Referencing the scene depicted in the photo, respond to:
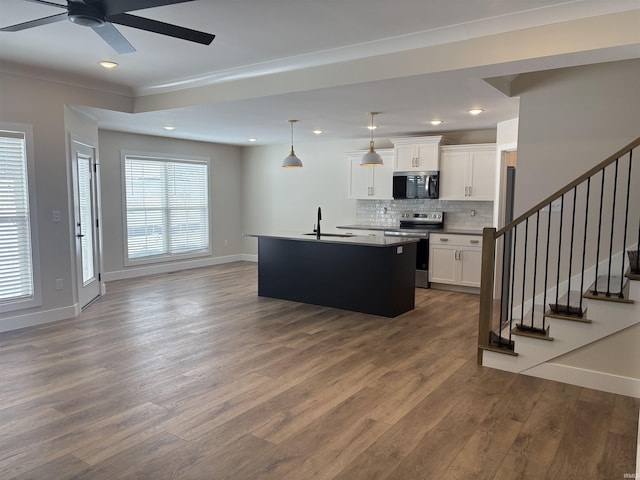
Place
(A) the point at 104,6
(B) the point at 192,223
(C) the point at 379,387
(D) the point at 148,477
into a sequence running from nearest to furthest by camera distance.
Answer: (D) the point at 148,477 → (A) the point at 104,6 → (C) the point at 379,387 → (B) the point at 192,223

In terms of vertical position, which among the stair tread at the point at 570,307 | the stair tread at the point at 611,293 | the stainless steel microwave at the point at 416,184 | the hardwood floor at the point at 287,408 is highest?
the stainless steel microwave at the point at 416,184

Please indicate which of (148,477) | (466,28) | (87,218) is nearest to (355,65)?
(466,28)

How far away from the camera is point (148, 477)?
2.30 meters

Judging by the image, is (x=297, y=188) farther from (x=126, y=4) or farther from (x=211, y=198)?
(x=126, y=4)

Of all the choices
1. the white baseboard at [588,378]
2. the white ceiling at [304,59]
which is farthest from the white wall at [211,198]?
the white baseboard at [588,378]

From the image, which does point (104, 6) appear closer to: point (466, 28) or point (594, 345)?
point (466, 28)

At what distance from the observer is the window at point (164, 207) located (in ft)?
25.8

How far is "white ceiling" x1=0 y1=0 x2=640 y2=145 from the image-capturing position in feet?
10.5

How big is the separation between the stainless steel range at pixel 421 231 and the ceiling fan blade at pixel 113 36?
512 cm

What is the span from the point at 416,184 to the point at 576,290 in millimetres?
3510

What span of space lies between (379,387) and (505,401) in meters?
0.90

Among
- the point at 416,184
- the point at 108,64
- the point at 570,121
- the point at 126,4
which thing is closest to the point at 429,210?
the point at 416,184

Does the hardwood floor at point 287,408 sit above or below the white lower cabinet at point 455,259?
below

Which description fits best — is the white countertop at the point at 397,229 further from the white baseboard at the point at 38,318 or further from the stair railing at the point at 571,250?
the white baseboard at the point at 38,318
